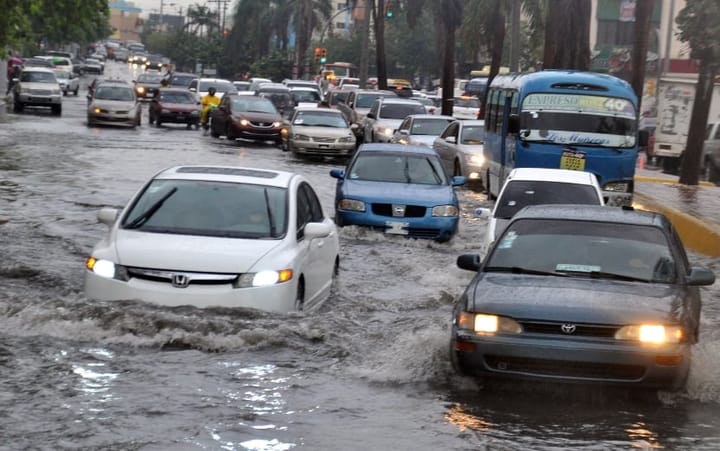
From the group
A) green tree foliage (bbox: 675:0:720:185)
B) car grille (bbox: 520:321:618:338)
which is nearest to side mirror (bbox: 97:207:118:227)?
car grille (bbox: 520:321:618:338)

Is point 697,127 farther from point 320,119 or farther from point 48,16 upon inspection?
point 48,16

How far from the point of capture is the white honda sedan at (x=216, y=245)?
420 inches

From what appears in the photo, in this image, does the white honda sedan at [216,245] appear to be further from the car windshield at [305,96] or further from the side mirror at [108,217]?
the car windshield at [305,96]

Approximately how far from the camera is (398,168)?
20484mm

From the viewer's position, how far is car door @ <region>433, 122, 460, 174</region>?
31.1 m

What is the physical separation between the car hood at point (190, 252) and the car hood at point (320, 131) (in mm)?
25736

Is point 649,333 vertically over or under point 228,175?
under

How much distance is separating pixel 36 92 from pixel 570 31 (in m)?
25.7

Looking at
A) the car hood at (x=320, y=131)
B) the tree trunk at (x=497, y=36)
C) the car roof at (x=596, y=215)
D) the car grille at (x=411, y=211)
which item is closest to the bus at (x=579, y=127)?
the car grille at (x=411, y=211)

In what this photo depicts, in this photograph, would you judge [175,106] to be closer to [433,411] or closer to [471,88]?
[471,88]

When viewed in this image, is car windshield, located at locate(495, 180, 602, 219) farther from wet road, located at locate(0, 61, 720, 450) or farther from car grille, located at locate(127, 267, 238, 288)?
car grille, located at locate(127, 267, 238, 288)

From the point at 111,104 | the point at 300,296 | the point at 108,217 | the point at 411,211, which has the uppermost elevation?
the point at 108,217

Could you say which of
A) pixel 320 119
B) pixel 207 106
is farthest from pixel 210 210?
pixel 207 106

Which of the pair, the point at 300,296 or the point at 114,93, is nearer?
the point at 300,296
